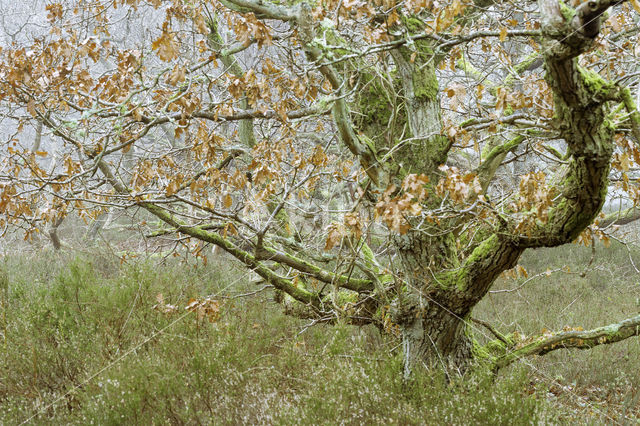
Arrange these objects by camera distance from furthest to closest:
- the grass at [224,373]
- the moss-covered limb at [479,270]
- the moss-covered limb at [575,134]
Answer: the moss-covered limb at [479,270] → the grass at [224,373] → the moss-covered limb at [575,134]

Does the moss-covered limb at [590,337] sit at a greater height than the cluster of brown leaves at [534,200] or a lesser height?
lesser


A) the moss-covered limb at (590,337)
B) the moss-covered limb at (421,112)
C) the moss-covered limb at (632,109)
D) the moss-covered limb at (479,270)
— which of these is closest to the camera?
the moss-covered limb at (632,109)

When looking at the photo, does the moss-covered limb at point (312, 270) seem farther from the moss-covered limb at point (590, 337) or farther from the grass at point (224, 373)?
the moss-covered limb at point (590, 337)

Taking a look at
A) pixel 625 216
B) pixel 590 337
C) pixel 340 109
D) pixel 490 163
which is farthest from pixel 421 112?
pixel 625 216

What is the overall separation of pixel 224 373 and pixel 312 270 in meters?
1.17

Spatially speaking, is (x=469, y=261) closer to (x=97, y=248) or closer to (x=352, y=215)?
(x=352, y=215)

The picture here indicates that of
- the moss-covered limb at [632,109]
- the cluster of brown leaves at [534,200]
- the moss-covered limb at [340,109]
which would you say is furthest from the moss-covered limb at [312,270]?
the moss-covered limb at [632,109]

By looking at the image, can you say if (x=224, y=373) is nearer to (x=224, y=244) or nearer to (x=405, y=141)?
(x=224, y=244)

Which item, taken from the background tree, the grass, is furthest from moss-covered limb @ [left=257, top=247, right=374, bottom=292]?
the grass

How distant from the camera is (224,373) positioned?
131 inches

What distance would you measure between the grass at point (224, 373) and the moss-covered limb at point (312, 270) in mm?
435

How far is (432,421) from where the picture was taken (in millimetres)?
2682

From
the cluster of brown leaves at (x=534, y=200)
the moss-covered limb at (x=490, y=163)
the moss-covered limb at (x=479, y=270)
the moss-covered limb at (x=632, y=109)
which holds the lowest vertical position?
the moss-covered limb at (x=479, y=270)

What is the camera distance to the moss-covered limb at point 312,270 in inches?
154
